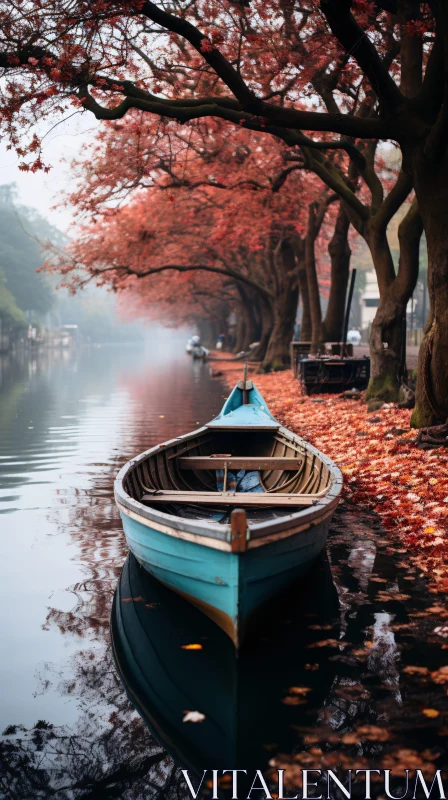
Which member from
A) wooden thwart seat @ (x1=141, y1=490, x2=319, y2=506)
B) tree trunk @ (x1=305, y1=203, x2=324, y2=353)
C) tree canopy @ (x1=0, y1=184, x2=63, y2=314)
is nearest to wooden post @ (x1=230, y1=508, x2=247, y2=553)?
wooden thwart seat @ (x1=141, y1=490, x2=319, y2=506)

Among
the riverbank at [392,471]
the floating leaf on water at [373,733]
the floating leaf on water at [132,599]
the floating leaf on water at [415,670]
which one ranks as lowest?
the floating leaf on water at [132,599]

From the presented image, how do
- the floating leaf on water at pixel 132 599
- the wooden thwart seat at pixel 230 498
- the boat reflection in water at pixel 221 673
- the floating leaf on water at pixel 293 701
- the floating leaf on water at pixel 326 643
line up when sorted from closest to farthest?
1. the boat reflection in water at pixel 221 673
2. the floating leaf on water at pixel 293 701
3. the floating leaf on water at pixel 326 643
4. the floating leaf on water at pixel 132 599
5. the wooden thwart seat at pixel 230 498

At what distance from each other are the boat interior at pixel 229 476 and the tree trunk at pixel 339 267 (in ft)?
42.3

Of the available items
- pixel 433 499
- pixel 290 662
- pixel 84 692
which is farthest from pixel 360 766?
pixel 433 499

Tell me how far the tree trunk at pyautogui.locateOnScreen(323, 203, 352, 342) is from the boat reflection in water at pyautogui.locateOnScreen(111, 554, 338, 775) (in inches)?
687

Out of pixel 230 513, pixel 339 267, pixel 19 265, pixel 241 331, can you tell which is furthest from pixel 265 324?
pixel 19 265

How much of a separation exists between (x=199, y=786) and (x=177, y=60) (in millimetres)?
16307

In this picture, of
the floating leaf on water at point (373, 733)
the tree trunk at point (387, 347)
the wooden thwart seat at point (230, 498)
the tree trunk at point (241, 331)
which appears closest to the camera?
the floating leaf on water at point (373, 733)

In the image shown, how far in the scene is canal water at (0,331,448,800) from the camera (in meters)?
4.39

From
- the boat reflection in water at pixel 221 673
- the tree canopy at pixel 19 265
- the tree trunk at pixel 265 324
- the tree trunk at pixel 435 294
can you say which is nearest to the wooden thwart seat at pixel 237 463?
the boat reflection in water at pixel 221 673

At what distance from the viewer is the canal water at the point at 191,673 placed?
4395 millimetres

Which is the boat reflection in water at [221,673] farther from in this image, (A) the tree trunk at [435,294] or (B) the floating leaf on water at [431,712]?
(A) the tree trunk at [435,294]

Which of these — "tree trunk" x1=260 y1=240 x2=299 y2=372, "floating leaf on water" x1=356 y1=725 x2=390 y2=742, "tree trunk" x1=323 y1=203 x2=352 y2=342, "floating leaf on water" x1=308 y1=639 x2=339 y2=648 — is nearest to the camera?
"floating leaf on water" x1=356 y1=725 x2=390 y2=742

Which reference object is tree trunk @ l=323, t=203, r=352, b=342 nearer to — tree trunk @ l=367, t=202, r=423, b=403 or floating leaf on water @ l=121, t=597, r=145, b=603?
tree trunk @ l=367, t=202, r=423, b=403
